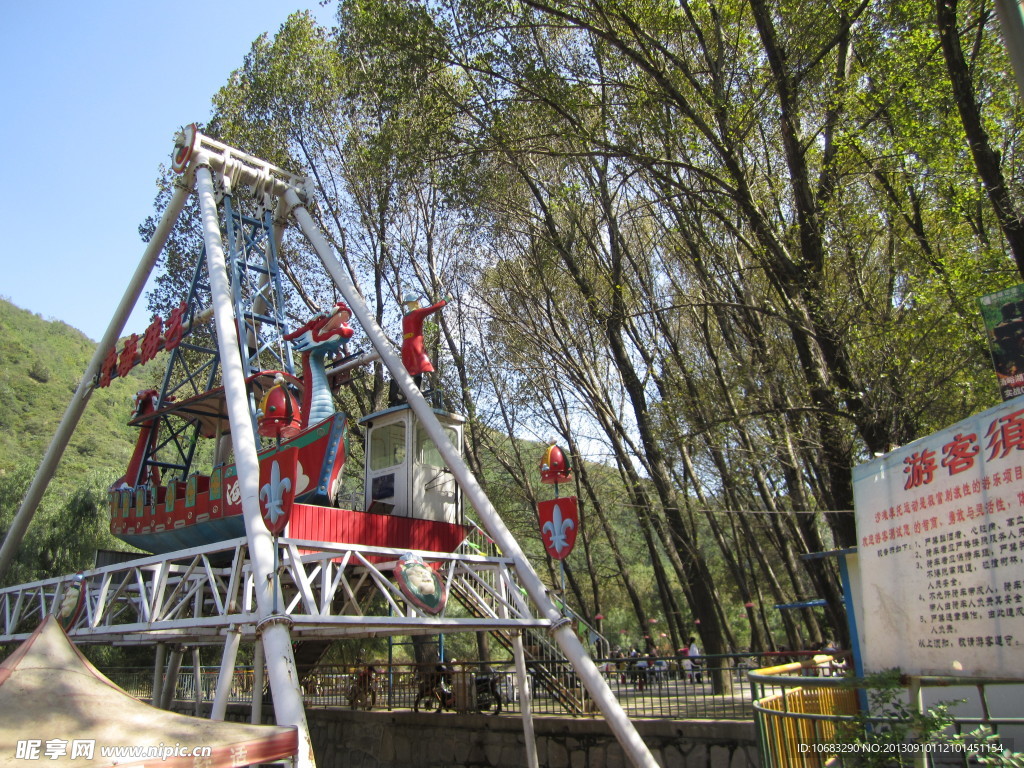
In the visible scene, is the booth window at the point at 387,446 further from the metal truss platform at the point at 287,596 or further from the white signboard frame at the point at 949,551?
A: the white signboard frame at the point at 949,551

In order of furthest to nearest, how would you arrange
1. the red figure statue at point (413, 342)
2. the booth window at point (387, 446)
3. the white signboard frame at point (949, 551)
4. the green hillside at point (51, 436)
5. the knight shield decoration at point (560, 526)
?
the green hillside at point (51, 436)
the booth window at point (387, 446)
the red figure statue at point (413, 342)
the knight shield decoration at point (560, 526)
the white signboard frame at point (949, 551)

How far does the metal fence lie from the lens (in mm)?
12609

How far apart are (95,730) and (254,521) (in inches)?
110

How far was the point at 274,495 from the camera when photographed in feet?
26.1

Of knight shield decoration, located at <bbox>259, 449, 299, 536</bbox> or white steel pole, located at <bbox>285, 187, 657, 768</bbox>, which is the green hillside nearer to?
white steel pole, located at <bbox>285, 187, 657, 768</bbox>

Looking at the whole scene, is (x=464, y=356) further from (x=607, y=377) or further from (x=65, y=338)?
(x=65, y=338)

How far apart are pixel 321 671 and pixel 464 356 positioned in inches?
374

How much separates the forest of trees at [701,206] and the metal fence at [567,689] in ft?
5.63

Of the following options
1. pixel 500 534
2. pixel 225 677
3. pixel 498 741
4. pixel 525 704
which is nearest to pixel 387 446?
pixel 500 534

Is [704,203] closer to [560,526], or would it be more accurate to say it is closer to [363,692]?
[560,526]

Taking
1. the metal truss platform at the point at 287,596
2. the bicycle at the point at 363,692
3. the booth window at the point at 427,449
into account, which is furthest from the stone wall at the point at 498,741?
the booth window at the point at 427,449

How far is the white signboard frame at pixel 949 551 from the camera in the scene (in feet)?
13.6

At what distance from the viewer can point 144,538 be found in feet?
40.8

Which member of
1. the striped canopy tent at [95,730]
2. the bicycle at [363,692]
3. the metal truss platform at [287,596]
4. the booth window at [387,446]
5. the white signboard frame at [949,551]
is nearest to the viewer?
the white signboard frame at [949,551]
